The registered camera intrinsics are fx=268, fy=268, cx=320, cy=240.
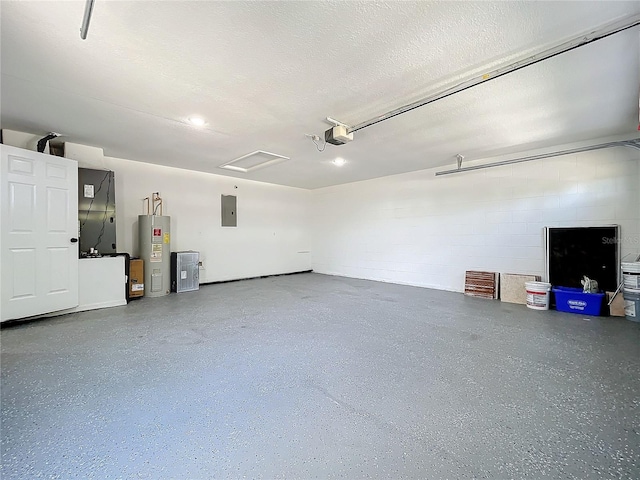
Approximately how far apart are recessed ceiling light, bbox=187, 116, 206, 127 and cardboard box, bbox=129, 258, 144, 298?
2841 millimetres

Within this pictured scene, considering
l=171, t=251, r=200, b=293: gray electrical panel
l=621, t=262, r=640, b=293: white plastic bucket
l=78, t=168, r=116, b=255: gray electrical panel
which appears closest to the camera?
l=621, t=262, r=640, b=293: white plastic bucket

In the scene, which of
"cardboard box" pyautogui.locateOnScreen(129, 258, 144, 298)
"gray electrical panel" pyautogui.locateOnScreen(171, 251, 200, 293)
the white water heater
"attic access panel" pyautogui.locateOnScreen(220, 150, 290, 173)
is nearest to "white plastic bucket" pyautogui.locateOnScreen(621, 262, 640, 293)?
"attic access panel" pyautogui.locateOnScreen(220, 150, 290, 173)

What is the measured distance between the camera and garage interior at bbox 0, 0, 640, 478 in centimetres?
154

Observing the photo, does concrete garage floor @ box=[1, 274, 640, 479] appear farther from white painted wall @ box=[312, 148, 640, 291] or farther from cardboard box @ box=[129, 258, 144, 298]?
white painted wall @ box=[312, 148, 640, 291]

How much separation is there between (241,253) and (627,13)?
697 cm

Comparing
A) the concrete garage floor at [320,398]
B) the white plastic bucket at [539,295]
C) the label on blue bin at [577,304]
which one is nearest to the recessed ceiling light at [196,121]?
the concrete garage floor at [320,398]

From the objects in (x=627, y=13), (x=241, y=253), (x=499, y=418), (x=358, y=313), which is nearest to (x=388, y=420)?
(x=499, y=418)

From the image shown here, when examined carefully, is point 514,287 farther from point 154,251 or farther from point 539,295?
point 154,251

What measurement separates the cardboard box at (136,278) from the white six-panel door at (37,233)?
89cm

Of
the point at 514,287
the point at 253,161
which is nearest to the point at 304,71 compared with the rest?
the point at 253,161

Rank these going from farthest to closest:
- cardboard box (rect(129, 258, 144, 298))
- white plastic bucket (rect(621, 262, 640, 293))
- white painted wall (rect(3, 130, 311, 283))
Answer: white painted wall (rect(3, 130, 311, 283)) → cardboard box (rect(129, 258, 144, 298)) → white plastic bucket (rect(621, 262, 640, 293))

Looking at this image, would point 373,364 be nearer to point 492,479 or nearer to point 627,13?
point 492,479

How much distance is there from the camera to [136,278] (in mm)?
4836

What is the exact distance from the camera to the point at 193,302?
4.64m
